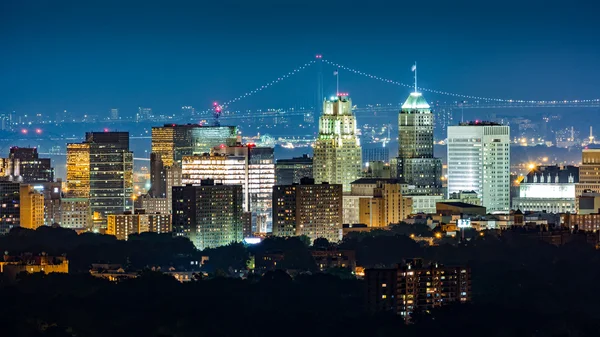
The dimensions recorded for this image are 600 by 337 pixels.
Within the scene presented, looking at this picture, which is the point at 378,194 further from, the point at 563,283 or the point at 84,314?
the point at 84,314

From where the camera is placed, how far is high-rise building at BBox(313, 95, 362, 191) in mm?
120250

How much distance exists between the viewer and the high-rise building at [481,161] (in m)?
123

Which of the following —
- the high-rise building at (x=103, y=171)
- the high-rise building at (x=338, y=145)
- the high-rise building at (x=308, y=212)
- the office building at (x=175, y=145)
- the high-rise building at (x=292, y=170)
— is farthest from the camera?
the office building at (x=175, y=145)

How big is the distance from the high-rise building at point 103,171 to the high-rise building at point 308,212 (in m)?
14.0

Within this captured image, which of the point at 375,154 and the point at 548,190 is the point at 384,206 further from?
the point at 375,154

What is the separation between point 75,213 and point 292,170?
895 cm

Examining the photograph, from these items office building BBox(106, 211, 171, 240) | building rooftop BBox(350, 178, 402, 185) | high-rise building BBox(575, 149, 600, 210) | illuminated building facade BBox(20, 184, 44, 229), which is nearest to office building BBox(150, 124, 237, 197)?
illuminated building facade BBox(20, 184, 44, 229)

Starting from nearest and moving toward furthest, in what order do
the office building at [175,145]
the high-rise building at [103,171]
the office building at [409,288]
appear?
the office building at [409,288], the high-rise building at [103,171], the office building at [175,145]

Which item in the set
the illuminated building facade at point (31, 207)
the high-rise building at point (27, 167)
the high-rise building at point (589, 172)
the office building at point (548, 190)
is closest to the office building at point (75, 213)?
the illuminated building facade at point (31, 207)

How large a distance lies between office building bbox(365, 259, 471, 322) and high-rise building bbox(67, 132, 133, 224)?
118ft

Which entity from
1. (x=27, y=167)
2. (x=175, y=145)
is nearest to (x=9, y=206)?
(x=27, y=167)

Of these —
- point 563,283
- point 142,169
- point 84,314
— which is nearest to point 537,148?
point 142,169

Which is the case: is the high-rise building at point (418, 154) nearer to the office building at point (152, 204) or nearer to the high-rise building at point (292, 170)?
the high-rise building at point (292, 170)

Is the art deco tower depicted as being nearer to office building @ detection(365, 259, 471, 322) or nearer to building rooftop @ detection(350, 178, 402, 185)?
building rooftop @ detection(350, 178, 402, 185)
